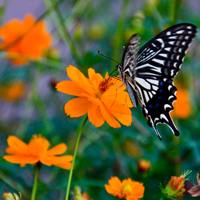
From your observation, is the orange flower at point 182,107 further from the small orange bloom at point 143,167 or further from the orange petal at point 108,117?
the orange petal at point 108,117

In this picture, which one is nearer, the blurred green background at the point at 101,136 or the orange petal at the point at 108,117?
the orange petal at the point at 108,117

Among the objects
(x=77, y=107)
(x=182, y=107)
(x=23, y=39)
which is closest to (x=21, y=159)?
(x=77, y=107)

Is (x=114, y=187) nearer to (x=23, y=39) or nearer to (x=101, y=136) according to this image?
(x=101, y=136)

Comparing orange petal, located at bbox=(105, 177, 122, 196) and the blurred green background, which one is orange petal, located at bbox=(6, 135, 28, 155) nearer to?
the blurred green background

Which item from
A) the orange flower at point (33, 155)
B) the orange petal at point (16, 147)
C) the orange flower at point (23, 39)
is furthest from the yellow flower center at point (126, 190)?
the orange flower at point (23, 39)

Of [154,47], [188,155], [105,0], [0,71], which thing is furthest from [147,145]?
[105,0]

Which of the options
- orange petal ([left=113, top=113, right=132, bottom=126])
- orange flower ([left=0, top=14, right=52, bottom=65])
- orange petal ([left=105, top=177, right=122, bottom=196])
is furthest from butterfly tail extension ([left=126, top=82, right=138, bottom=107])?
orange flower ([left=0, top=14, right=52, bottom=65])
